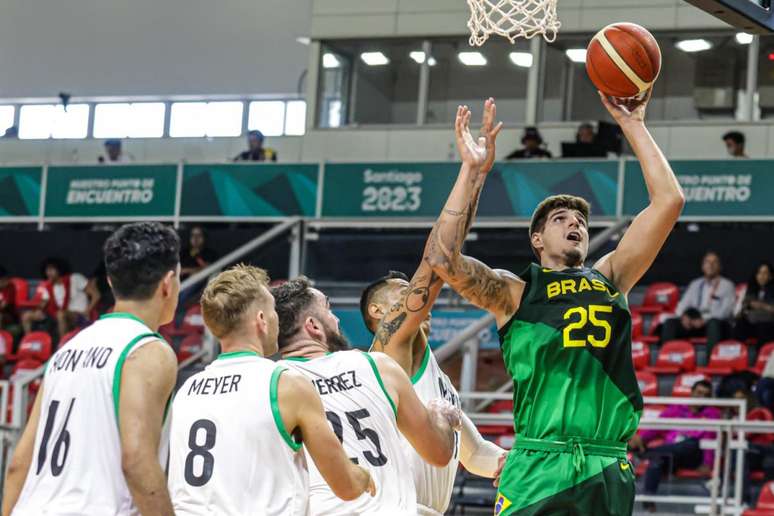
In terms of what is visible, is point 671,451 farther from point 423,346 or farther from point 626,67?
point 626,67

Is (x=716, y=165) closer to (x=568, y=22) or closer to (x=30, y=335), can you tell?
(x=568, y=22)

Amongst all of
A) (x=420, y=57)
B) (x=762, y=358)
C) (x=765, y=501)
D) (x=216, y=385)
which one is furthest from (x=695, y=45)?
(x=216, y=385)

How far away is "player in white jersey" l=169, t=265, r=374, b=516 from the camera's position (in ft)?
16.9

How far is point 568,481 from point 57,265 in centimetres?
1508

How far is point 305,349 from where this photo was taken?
5.99 m

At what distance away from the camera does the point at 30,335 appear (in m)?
18.2

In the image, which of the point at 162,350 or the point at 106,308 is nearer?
the point at 162,350

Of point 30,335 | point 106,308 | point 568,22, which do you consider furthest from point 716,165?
point 30,335

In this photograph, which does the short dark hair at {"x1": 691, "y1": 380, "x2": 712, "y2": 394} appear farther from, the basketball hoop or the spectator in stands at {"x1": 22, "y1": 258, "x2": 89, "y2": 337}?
the spectator in stands at {"x1": 22, "y1": 258, "x2": 89, "y2": 337}

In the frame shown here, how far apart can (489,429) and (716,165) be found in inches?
225

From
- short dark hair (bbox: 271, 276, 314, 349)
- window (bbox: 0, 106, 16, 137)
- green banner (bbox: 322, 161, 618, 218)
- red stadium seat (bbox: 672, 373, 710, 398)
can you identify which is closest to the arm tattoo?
short dark hair (bbox: 271, 276, 314, 349)

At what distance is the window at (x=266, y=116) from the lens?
82.5 ft

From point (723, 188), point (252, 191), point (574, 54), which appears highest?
point (574, 54)

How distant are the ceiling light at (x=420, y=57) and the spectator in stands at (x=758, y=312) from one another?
7.40 m
